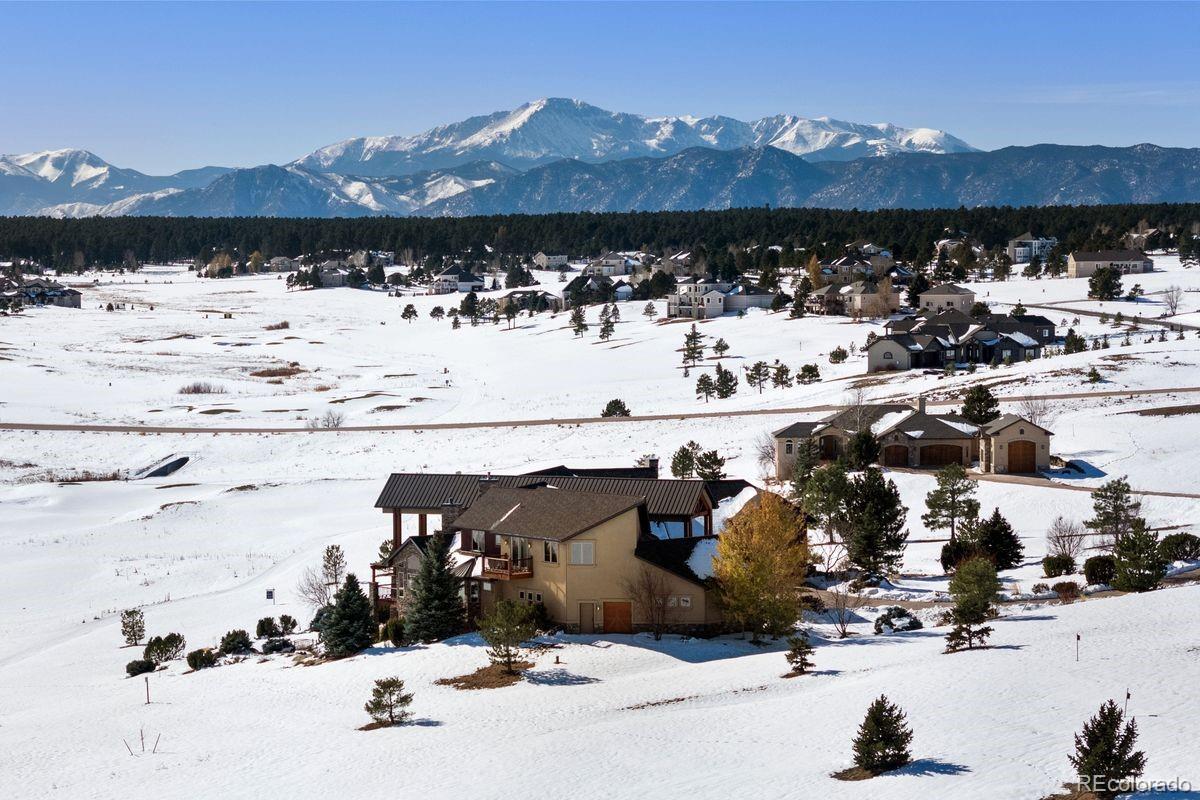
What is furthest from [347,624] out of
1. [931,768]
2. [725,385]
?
[725,385]

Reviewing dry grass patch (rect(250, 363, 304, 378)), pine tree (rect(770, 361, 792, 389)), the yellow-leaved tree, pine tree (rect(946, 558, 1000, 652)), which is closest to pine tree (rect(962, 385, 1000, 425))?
pine tree (rect(770, 361, 792, 389))

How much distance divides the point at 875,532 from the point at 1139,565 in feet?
28.3

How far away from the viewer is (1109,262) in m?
154

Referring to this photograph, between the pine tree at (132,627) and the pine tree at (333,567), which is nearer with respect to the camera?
the pine tree at (132,627)

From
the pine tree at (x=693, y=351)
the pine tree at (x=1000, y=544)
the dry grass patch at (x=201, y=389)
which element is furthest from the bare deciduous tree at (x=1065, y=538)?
the dry grass patch at (x=201, y=389)

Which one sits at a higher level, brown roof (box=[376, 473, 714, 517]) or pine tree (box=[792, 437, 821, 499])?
brown roof (box=[376, 473, 714, 517])

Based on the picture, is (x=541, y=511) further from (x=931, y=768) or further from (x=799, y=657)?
(x=931, y=768)

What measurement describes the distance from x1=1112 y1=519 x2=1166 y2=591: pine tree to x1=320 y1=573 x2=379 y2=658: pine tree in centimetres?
2354

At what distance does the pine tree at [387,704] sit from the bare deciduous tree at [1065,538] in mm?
24974

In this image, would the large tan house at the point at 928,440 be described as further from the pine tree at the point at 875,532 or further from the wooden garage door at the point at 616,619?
the wooden garage door at the point at 616,619

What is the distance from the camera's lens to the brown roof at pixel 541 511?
124 feet

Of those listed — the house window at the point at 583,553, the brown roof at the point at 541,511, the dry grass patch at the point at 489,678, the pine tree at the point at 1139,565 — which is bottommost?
the dry grass patch at the point at 489,678

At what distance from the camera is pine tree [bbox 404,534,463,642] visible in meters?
37.8

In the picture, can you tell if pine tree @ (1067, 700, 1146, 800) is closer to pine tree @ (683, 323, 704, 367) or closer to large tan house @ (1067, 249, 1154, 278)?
pine tree @ (683, 323, 704, 367)
